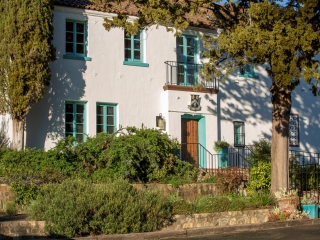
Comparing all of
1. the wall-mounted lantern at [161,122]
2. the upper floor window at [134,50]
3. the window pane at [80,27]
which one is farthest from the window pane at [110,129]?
the window pane at [80,27]

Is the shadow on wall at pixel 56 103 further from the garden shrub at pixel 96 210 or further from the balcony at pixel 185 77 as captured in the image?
the garden shrub at pixel 96 210

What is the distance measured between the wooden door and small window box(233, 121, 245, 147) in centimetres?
182

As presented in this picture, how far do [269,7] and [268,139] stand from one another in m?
9.76

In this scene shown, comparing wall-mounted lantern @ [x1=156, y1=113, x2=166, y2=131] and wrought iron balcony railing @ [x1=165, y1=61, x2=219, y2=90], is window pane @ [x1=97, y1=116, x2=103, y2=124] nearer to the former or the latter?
wall-mounted lantern @ [x1=156, y1=113, x2=166, y2=131]

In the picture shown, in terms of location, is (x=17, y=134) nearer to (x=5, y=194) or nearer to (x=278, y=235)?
(x=5, y=194)

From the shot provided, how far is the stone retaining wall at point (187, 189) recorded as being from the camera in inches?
664

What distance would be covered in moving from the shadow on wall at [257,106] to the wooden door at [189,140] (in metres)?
0.90

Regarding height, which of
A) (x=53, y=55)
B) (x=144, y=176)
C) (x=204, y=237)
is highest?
(x=53, y=55)

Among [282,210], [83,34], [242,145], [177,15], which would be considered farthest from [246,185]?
[83,34]

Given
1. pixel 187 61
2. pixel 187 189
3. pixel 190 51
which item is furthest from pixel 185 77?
pixel 187 189

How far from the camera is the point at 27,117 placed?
61.4 feet

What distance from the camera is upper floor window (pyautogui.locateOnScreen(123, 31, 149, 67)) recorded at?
20.9 m

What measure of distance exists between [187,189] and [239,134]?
6302mm

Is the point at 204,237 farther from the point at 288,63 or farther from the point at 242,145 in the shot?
the point at 242,145
